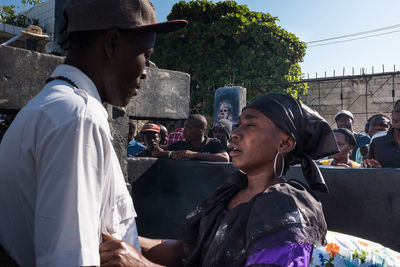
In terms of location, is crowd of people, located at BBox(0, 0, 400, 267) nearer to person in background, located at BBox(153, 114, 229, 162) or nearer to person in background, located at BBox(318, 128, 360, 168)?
person in background, located at BBox(153, 114, 229, 162)

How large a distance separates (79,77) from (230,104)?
839 centimetres

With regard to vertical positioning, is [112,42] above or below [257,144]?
above

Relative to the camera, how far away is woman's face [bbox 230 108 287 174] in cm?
190

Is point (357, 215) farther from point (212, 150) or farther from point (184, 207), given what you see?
point (212, 150)

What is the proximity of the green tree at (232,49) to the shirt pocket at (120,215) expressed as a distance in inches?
494

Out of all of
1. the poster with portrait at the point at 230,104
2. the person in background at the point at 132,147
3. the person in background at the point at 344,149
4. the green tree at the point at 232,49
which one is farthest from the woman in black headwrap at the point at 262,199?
the green tree at the point at 232,49

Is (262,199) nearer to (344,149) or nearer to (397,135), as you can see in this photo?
(397,135)

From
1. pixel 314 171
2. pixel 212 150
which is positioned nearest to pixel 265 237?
pixel 314 171

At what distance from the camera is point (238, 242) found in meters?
1.61

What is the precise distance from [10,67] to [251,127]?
1.57 m

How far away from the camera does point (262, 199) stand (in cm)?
162

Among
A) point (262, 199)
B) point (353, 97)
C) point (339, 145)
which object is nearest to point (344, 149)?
point (339, 145)

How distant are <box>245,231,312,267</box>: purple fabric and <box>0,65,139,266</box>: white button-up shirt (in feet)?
2.32

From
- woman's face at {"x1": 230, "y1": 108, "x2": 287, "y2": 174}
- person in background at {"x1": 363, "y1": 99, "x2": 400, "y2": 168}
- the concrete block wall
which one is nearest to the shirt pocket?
woman's face at {"x1": 230, "y1": 108, "x2": 287, "y2": 174}
